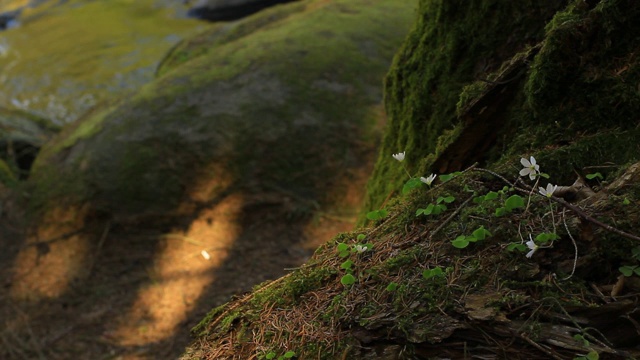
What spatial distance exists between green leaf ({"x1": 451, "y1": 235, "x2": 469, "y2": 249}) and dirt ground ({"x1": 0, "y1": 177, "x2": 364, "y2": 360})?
4358 millimetres

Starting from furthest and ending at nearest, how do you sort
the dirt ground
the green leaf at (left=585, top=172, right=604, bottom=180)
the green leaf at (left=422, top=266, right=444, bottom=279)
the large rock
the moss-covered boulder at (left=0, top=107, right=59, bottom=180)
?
the large rock
the moss-covered boulder at (left=0, top=107, right=59, bottom=180)
the dirt ground
the green leaf at (left=585, top=172, right=604, bottom=180)
the green leaf at (left=422, top=266, right=444, bottom=279)

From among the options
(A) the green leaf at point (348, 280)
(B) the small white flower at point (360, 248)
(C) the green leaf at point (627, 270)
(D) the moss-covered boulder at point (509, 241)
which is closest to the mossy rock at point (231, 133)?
(D) the moss-covered boulder at point (509, 241)

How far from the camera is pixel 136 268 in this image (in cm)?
646

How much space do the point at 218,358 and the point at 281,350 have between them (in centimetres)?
33

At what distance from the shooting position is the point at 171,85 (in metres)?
7.71

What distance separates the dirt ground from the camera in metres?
5.75

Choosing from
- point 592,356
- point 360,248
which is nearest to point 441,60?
point 360,248

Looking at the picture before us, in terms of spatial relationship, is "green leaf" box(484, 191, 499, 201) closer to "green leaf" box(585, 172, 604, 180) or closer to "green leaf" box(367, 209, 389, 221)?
"green leaf" box(585, 172, 604, 180)

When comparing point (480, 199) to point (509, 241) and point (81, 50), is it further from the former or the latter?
point (81, 50)

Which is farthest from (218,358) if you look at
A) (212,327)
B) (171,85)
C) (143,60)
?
(143,60)

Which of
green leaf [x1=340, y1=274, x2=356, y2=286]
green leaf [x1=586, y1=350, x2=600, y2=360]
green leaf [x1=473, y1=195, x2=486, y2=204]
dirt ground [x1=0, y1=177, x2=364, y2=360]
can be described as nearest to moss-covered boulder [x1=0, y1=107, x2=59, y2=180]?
dirt ground [x1=0, y1=177, x2=364, y2=360]

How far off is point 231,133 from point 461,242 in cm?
546

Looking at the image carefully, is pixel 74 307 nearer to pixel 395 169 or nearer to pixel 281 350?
pixel 395 169

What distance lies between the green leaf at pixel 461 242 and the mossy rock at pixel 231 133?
195 inches
